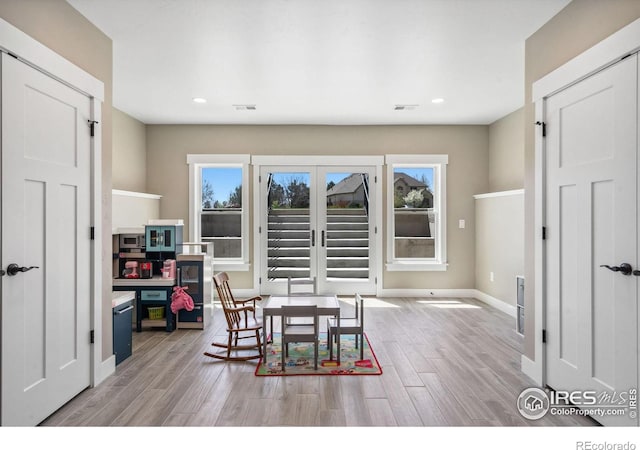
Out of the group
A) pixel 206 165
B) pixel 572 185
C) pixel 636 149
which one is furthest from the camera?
pixel 206 165

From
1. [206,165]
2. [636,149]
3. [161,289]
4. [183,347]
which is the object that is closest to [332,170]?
[206,165]

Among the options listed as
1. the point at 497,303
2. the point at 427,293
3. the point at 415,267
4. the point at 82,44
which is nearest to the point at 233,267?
the point at 415,267

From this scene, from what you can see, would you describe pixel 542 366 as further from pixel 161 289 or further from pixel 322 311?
pixel 161 289

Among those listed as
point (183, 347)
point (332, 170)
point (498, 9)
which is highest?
point (498, 9)

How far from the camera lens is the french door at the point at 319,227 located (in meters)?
6.43

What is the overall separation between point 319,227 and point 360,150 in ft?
4.78

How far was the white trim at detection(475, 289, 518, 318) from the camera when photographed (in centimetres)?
525

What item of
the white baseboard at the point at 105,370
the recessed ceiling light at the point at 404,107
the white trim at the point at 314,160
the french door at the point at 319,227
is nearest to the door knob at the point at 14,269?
the white baseboard at the point at 105,370

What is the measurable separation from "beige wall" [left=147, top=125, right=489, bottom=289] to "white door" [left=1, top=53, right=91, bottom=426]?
342 cm

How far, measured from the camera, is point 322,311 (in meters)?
3.37

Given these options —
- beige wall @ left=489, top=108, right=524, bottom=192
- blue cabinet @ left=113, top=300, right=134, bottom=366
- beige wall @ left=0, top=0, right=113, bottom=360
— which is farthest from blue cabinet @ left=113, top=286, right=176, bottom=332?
beige wall @ left=489, top=108, right=524, bottom=192

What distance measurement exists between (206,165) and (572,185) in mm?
5274

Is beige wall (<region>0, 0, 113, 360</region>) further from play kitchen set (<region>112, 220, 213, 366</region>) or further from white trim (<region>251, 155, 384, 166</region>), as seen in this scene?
white trim (<region>251, 155, 384, 166</region>)

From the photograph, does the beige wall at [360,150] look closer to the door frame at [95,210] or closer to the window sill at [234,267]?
the window sill at [234,267]
